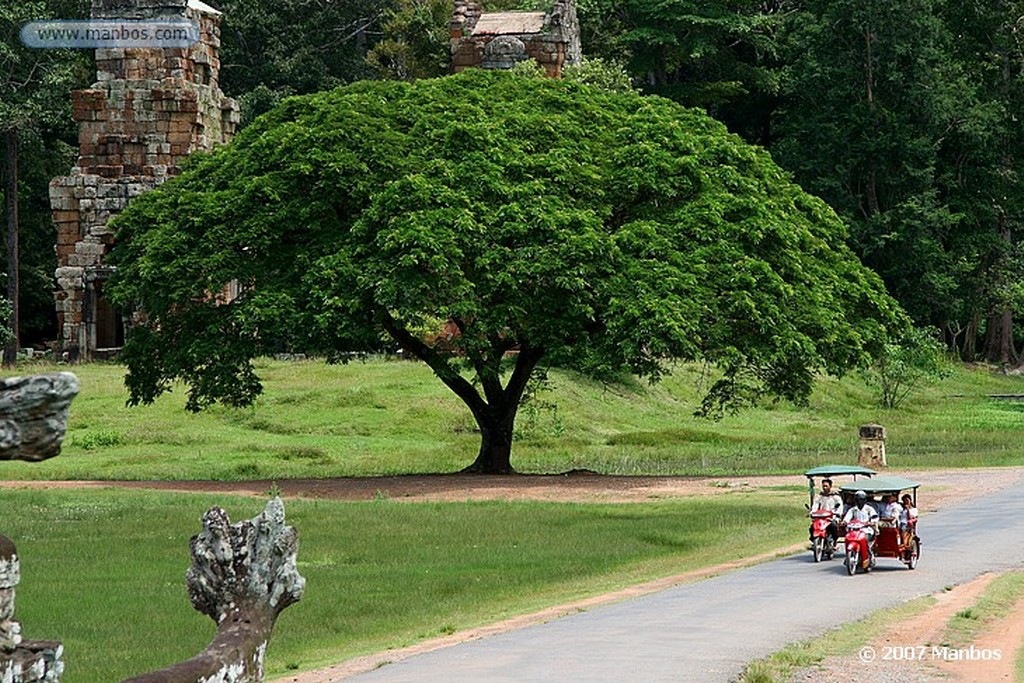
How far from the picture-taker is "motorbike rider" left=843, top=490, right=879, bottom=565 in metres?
18.9

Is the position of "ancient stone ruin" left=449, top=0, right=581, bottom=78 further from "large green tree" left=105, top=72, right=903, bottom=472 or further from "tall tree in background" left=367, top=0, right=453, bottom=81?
"large green tree" left=105, top=72, right=903, bottom=472

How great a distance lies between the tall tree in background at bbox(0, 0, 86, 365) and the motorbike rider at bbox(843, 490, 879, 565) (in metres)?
33.6

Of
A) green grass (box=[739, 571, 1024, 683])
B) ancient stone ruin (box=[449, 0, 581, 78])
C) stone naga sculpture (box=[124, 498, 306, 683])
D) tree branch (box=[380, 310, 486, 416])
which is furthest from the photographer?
ancient stone ruin (box=[449, 0, 581, 78])

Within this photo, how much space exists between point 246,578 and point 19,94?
152 ft

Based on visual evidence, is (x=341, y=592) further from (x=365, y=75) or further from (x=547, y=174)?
(x=365, y=75)

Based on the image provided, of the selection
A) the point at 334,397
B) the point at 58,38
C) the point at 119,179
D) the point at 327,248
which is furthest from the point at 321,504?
the point at 58,38

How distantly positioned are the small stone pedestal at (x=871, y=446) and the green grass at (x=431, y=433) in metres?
1.42

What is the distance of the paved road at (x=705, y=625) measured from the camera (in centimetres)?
1227

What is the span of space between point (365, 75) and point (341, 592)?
50.5 metres

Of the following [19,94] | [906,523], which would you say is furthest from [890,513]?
[19,94]

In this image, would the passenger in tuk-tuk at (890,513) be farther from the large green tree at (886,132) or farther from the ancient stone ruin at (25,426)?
the large green tree at (886,132)

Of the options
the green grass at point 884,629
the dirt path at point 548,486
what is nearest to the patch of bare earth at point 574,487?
the dirt path at point 548,486

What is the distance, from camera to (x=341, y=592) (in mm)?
17203

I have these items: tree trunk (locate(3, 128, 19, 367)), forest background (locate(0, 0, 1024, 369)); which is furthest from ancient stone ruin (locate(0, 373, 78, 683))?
forest background (locate(0, 0, 1024, 369))
